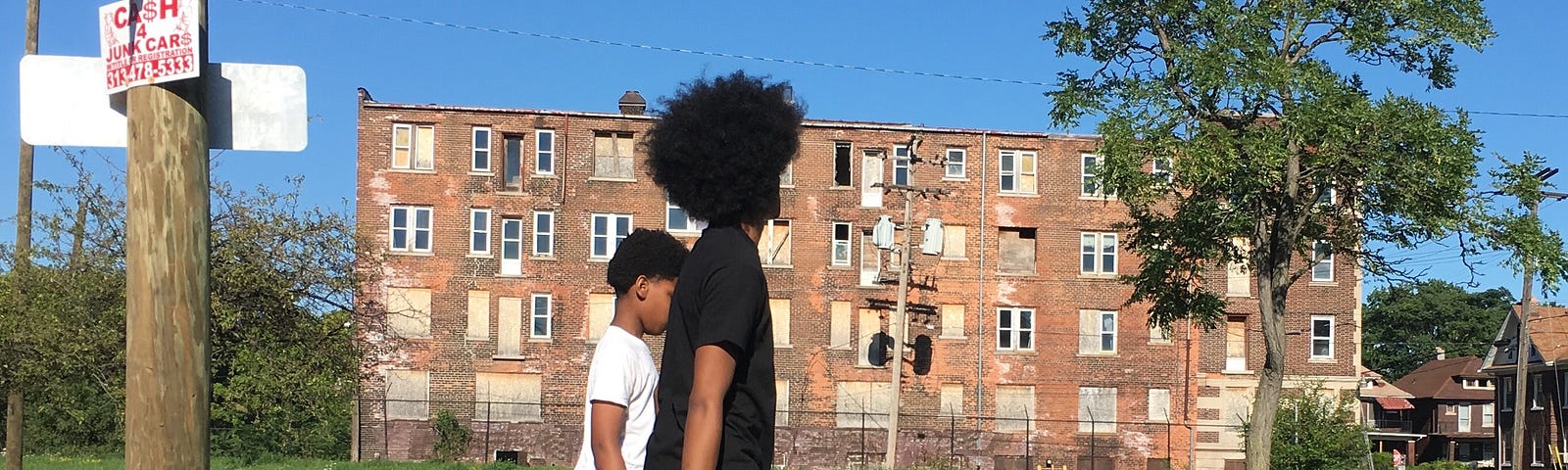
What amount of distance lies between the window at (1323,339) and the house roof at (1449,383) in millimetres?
36157

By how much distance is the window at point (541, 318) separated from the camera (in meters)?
58.3

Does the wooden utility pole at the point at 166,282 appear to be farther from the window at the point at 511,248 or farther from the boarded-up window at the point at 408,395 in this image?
the window at the point at 511,248

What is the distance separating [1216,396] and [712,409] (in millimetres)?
58922

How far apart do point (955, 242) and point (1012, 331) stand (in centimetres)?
400

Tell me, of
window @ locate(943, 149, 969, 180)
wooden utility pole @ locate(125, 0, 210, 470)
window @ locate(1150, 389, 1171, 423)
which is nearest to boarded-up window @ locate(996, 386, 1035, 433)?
window @ locate(1150, 389, 1171, 423)

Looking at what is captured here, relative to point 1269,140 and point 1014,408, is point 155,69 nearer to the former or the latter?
point 1269,140

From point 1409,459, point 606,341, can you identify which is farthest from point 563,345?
point 1409,459

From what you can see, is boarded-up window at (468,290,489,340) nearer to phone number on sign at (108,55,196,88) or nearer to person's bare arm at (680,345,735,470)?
phone number on sign at (108,55,196,88)

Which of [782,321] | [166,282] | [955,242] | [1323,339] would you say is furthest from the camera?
[1323,339]

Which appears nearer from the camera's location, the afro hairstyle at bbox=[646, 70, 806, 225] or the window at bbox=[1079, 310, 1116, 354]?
the afro hairstyle at bbox=[646, 70, 806, 225]

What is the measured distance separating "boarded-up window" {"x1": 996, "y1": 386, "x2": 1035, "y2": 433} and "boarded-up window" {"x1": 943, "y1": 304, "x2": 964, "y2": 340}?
2.54 metres

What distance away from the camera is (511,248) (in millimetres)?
58688

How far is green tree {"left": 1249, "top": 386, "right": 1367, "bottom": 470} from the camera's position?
4503 cm

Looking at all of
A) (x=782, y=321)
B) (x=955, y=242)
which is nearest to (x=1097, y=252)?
(x=955, y=242)
